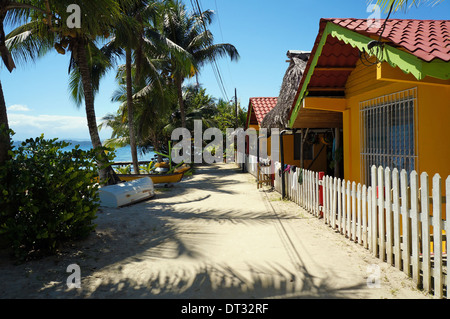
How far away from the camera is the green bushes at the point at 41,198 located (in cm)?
424

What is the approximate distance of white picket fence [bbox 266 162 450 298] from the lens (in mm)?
3111

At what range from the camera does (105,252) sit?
16.0 ft

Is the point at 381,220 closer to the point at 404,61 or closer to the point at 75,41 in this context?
the point at 404,61

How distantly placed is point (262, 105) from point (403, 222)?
1390 cm

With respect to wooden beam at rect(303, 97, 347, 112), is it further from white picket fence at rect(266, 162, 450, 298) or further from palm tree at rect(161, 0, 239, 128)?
palm tree at rect(161, 0, 239, 128)

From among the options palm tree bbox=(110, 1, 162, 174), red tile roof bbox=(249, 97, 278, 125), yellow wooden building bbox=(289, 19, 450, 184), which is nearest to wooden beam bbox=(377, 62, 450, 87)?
yellow wooden building bbox=(289, 19, 450, 184)

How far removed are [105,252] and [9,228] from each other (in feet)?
4.46

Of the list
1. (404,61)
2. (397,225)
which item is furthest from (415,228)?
(404,61)

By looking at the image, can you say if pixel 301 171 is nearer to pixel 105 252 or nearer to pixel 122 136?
pixel 105 252

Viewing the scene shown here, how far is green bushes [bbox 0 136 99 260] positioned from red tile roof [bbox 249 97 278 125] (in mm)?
11725

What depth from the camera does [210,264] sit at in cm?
424
